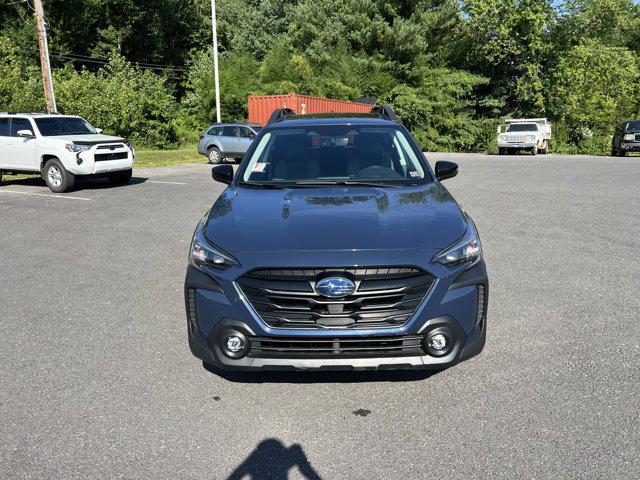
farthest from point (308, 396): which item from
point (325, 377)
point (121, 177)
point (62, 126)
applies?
point (62, 126)

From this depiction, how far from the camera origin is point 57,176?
13.0 m

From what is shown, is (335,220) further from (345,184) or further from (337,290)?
(345,184)

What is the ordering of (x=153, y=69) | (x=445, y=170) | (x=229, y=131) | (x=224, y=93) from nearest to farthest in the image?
(x=445, y=170) → (x=229, y=131) → (x=224, y=93) → (x=153, y=69)

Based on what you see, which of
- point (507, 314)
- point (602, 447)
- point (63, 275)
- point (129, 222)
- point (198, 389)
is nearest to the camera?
point (602, 447)

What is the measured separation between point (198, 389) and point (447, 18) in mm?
42346

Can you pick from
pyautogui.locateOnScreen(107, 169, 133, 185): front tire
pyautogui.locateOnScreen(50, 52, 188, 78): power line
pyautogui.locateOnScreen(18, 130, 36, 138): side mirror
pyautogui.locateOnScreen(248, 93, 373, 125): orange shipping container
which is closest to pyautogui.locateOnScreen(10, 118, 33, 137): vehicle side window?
pyautogui.locateOnScreen(18, 130, 36, 138): side mirror

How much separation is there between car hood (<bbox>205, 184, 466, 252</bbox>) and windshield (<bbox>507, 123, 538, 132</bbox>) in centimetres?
3073

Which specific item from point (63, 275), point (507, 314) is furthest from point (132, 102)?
point (507, 314)

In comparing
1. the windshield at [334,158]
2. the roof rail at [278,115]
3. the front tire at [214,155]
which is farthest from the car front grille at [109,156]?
the windshield at [334,158]

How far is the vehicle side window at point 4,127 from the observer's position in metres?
13.7

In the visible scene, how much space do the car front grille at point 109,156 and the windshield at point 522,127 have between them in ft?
82.2

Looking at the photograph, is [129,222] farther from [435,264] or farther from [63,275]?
[435,264]

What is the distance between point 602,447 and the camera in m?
2.77

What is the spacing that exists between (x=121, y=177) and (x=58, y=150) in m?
1.92
